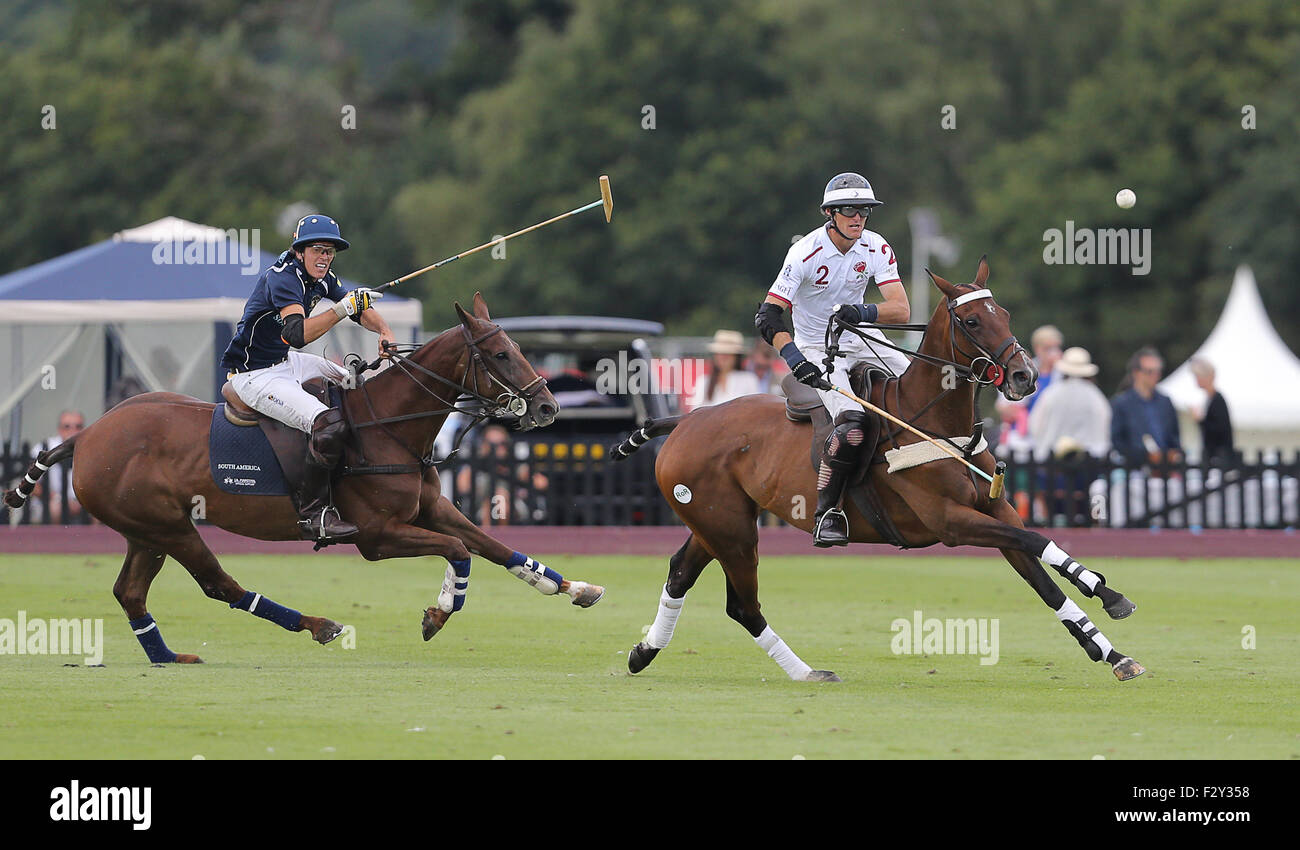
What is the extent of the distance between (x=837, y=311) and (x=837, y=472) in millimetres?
837

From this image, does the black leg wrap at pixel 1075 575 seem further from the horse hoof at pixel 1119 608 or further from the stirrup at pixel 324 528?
the stirrup at pixel 324 528

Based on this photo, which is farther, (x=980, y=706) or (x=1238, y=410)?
(x=1238, y=410)

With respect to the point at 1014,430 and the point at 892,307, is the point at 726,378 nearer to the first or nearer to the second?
the point at 1014,430

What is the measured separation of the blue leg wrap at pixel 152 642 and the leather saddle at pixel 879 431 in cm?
352

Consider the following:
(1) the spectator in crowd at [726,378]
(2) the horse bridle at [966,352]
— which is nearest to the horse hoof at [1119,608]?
(2) the horse bridle at [966,352]

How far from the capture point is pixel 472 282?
51.3 m

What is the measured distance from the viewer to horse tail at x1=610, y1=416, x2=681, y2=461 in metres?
11.2

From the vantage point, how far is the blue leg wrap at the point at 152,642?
36.5 ft

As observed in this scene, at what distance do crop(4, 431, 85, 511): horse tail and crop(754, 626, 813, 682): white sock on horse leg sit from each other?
12.9ft

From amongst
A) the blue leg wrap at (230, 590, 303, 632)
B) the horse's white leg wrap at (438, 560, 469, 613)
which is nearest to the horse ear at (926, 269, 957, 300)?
the horse's white leg wrap at (438, 560, 469, 613)

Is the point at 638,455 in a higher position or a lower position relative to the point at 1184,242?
lower

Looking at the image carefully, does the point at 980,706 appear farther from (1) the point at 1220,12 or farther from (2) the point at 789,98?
(2) the point at 789,98
